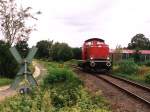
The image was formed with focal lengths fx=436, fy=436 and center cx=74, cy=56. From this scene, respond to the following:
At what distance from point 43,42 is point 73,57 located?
4139 cm

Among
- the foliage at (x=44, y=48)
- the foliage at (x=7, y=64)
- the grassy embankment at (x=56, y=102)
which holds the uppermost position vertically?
the foliage at (x=44, y=48)

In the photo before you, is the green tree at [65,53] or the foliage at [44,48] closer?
the green tree at [65,53]

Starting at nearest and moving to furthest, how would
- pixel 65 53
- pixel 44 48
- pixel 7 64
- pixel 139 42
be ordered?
pixel 7 64 → pixel 65 53 → pixel 44 48 → pixel 139 42

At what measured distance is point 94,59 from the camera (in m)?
45.8

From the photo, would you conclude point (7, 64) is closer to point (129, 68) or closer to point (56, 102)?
point (129, 68)

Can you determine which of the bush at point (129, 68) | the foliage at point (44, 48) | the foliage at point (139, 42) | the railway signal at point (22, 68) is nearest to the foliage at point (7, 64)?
the bush at point (129, 68)

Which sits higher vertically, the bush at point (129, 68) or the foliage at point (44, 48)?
the foliage at point (44, 48)

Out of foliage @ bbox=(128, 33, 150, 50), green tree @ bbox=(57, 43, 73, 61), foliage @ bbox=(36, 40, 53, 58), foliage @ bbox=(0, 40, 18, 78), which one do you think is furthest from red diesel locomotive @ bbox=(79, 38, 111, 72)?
foliage @ bbox=(128, 33, 150, 50)

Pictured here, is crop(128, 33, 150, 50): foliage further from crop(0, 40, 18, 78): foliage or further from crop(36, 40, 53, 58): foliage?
crop(0, 40, 18, 78): foliage

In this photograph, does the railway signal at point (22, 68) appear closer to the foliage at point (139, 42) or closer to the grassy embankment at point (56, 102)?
the grassy embankment at point (56, 102)

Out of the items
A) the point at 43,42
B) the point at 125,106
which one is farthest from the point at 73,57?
the point at 125,106

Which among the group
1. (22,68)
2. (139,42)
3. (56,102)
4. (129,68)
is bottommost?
(56,102)

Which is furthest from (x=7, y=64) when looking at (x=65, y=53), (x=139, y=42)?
(x=139, y=42)

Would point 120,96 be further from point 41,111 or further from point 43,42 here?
point 43,42
